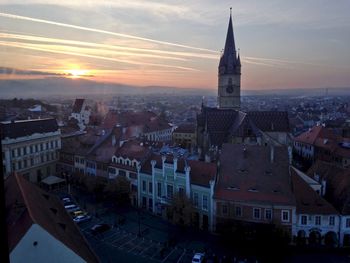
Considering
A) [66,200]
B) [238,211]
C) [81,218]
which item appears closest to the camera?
[238,211]

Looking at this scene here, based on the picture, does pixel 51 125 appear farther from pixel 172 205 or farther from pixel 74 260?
pixel 74 260

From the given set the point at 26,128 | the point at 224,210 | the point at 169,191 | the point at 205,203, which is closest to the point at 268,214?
the point at 224,210

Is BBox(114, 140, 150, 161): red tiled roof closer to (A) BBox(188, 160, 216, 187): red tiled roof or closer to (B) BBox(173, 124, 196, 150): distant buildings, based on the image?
(A) BBox(188, 160, 216, 187): red tiled roof

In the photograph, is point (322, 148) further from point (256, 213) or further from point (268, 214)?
point (256, 213)

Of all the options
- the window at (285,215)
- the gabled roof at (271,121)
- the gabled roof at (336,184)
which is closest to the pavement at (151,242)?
the window at (285,215)

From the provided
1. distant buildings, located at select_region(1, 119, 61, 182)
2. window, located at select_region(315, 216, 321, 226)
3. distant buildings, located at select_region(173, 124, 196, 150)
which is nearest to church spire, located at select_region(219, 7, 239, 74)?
distant buildings, located at select_region(173, 124, 196, 150)

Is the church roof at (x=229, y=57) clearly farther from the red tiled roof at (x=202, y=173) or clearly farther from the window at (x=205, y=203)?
the window at (x=205, y=203)
